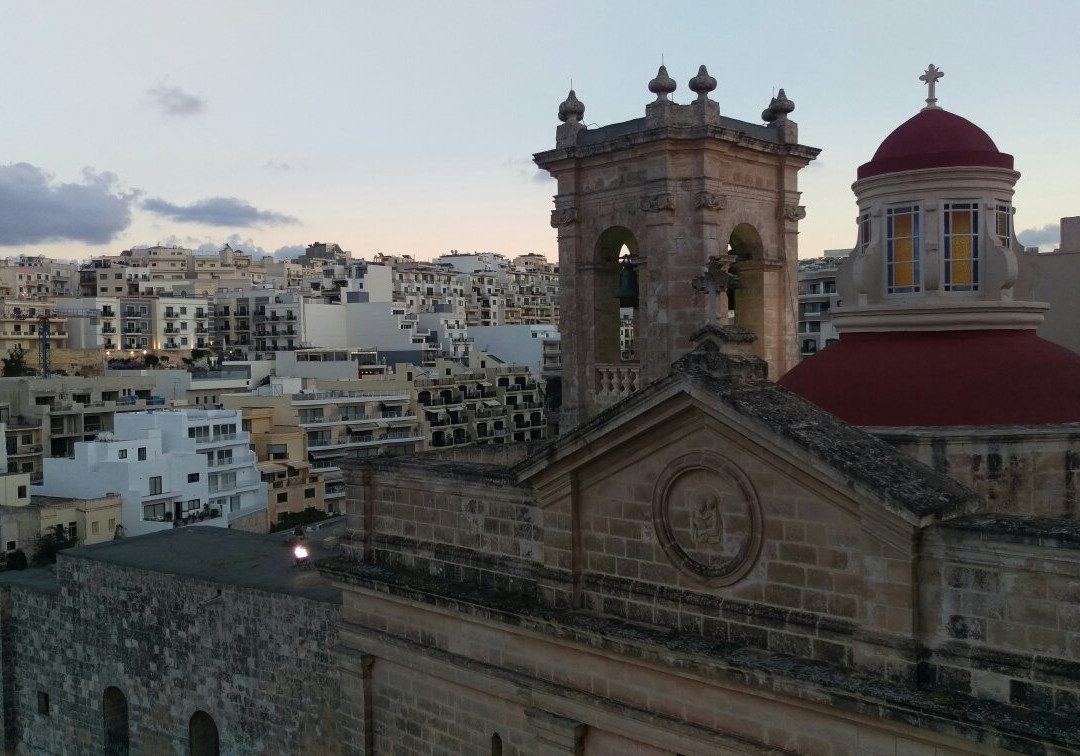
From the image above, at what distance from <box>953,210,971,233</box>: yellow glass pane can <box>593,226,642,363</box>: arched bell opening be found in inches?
160

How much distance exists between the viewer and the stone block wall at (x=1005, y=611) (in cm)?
664

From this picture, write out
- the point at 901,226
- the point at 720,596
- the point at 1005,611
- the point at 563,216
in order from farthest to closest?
the point at 563,216, the point at 901,226, the point at 720,596, the point at 1005,611

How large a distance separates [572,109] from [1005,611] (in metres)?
9.65

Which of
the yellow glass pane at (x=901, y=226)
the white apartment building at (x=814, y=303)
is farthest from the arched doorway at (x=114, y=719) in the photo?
the white apartment building at (x=814, y=303)

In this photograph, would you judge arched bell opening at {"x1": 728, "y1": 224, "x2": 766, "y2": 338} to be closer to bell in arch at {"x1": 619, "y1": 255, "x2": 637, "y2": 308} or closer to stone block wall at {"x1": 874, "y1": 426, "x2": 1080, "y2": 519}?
bell in arch at {"x1": 619, "y1": 255, "x2": 637, "y2": 308}

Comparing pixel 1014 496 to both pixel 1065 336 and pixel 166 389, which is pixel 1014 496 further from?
pixel 166 389

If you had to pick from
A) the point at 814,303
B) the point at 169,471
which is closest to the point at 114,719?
the point at 169,471

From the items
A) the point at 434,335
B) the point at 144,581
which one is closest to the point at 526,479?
the point at 144,581

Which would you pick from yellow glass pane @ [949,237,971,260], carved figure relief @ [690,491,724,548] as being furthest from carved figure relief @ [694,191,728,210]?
carved figure relief @ [690,491,724,548]

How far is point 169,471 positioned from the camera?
45.8 meters

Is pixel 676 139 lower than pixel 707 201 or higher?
higher

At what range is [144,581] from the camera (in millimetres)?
19547

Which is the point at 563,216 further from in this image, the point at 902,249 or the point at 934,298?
the point at 934,298

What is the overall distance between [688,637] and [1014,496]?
3982 millimetres
